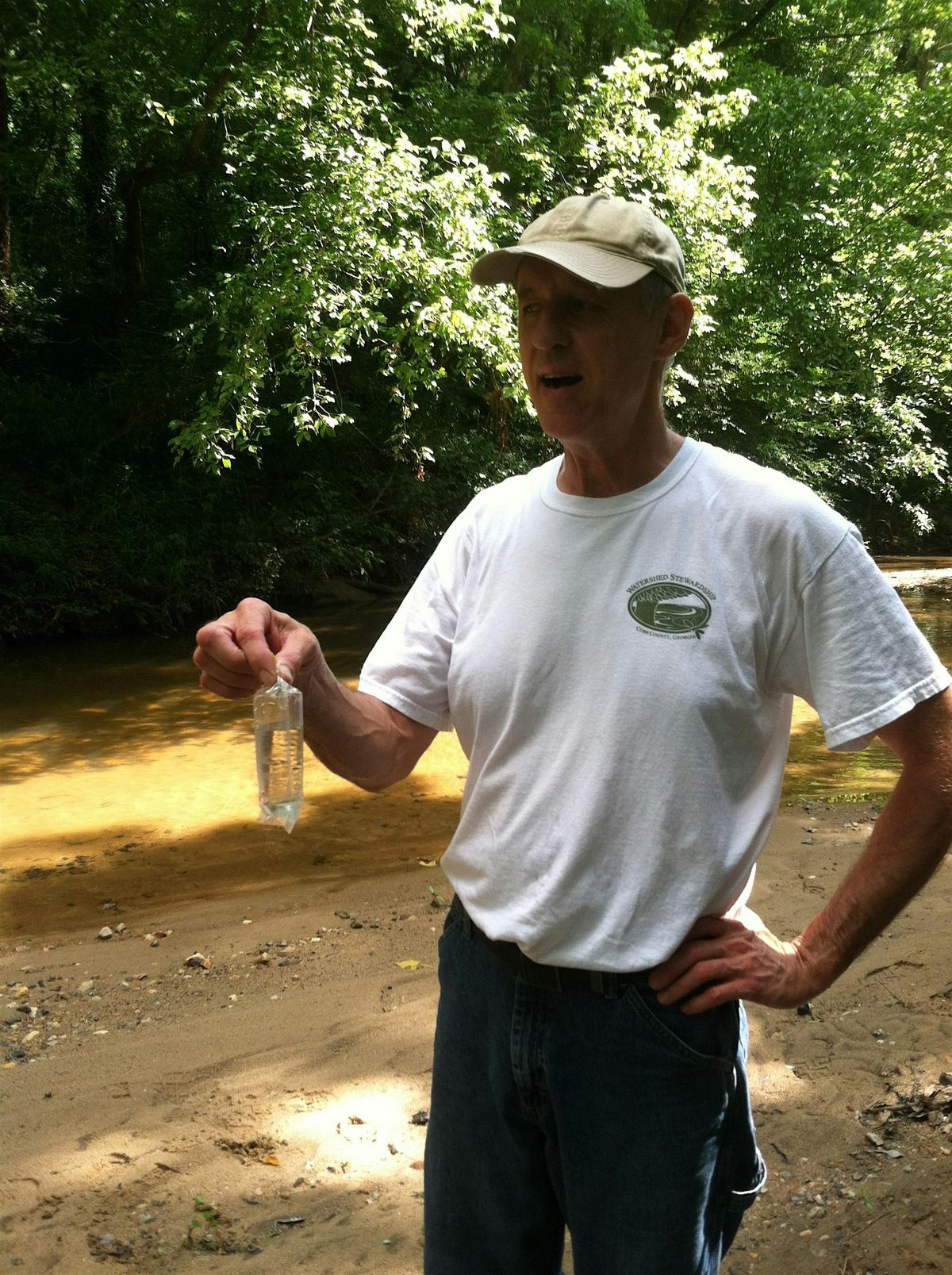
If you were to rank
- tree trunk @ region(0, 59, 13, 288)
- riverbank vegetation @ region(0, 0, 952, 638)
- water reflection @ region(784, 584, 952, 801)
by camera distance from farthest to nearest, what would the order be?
tree trunk @ region(0, 59, 13, 288) → riverbank vegetation @ region(0, 0, 952, 638) → water reflection @ region(784, 584, 952, 801)

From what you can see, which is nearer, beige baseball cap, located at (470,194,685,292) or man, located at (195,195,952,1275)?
man, located at (195,195,952,1275)

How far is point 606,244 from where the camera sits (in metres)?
1.77

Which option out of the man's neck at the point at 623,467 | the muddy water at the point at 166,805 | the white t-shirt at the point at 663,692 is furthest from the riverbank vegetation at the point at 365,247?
the white t-shirt at the point at 663,692

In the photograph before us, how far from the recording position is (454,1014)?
1.80 meters

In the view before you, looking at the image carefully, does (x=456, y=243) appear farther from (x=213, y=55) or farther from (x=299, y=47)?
(x=213, y=55)

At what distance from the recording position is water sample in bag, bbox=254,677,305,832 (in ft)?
5.27

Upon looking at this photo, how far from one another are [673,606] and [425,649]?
496 millimetres

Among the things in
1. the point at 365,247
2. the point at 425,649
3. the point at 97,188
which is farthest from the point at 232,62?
the point at 425,649

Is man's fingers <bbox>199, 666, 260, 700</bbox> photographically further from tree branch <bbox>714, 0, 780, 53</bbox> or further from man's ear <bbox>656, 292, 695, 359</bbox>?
tree branch <bbox>714, 0, 780, 53</bbox>

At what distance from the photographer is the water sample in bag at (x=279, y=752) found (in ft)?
5.27

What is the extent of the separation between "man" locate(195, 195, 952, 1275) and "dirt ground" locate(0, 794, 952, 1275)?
→ 1.46m

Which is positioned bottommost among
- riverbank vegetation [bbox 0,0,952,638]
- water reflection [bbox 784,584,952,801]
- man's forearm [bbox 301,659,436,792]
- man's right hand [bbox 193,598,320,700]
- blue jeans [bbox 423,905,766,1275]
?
water reflection [bbox 784,584,952,801]

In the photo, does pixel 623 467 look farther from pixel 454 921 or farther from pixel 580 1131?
pixel 580 1131

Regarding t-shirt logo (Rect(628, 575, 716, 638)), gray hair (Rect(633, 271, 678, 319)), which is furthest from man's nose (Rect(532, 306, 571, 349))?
t-shirt logo (Rect(628, 575, 716, 638))
